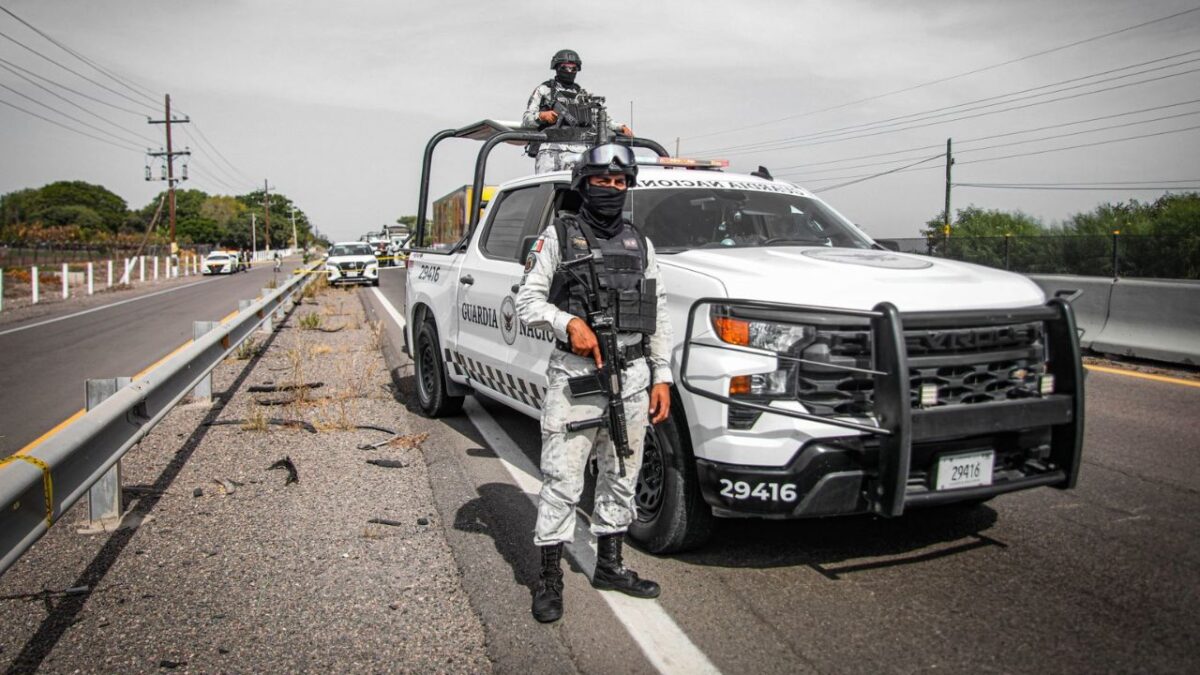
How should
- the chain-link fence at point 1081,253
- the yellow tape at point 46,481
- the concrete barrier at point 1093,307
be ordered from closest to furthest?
the yellow tape at point 46,481 < the concrete barrier at point 1093,307 < the chain-link fence at point 1081,253

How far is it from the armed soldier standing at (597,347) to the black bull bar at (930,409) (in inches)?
9.2

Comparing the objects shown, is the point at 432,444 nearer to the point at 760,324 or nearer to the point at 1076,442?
the point at 760,324

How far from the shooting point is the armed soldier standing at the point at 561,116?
832 cm

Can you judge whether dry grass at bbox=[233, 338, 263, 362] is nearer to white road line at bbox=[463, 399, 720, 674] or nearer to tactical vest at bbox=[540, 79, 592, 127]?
tactical vest at bbox=[540, 79, 592, 127]

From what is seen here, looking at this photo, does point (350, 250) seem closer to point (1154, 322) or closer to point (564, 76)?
point (564, 76)

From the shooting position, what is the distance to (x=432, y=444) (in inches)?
254

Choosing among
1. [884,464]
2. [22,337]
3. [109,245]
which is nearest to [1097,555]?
[884,464]

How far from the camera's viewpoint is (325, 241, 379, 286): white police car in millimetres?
29547

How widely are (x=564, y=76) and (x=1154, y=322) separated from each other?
7.30 meters

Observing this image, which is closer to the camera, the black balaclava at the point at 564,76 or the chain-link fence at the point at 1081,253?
the black balaclava at the point at 564,76

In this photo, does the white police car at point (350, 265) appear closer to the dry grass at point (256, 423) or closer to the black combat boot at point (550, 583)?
the dry grass at point (256, 423)

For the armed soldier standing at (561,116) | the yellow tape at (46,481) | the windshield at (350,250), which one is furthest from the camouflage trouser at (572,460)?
the windshield at (350,250)

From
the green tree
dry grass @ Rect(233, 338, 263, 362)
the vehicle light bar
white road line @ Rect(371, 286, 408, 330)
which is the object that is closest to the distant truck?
white road line @ Rect(371, 286, 408, 330)

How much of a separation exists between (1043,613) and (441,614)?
96.3 inches
